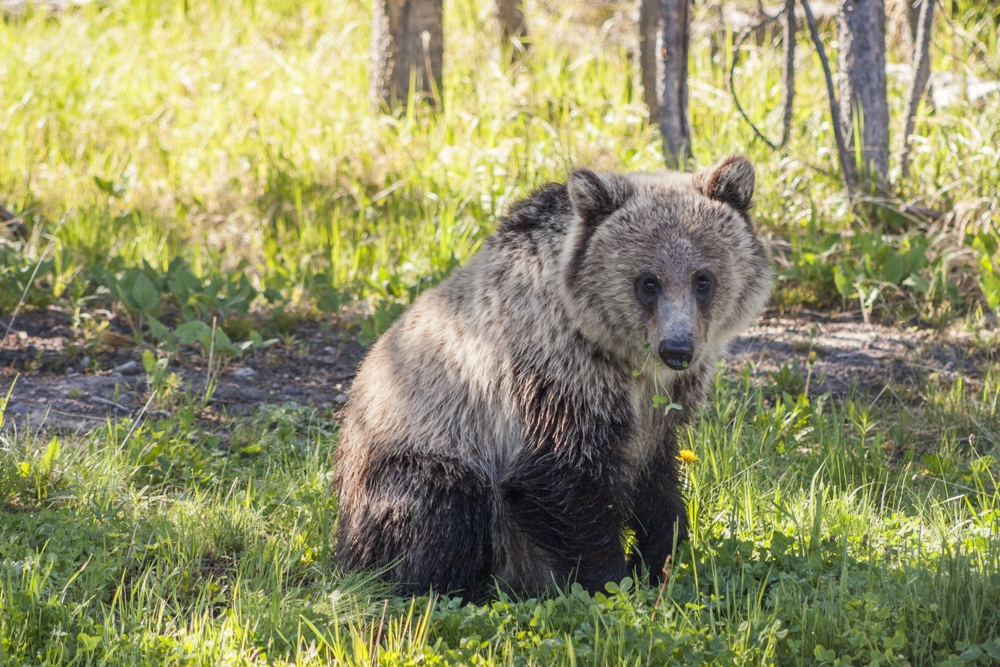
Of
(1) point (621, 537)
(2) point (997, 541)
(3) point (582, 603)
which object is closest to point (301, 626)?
(3) point (582, 603)

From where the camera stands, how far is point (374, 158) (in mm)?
7480

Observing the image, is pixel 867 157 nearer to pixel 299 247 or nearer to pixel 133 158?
pixel 299 247

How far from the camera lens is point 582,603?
308 centimetres

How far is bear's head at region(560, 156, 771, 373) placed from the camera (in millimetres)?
3256

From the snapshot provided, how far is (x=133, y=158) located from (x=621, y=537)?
580 centimetres

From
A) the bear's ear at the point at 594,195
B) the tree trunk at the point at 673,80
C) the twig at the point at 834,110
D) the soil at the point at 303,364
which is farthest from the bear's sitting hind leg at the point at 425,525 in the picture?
the twig at the point at 834,110

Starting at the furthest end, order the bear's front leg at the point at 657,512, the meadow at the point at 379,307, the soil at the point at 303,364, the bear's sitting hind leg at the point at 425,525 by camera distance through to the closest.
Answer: the soil at the point at 303,364, the bear's front leg at the point at 657,512, the bear's sitting hind leg at the point at 425,525, the meadow at the point at 379,307

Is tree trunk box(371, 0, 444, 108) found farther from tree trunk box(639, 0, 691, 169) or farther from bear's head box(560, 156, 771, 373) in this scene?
bear's head box(560, 156, 771, 373)

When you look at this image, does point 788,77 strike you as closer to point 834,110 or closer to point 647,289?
point 834,110

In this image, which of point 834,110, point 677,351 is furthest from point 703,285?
point 834,110

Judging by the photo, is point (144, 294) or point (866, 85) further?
point (866, 85)

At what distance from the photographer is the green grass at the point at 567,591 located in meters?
2.78

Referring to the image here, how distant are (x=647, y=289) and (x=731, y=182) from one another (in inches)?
20.3

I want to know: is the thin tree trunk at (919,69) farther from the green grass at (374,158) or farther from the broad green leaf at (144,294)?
the broad green leaf at (144,294)
